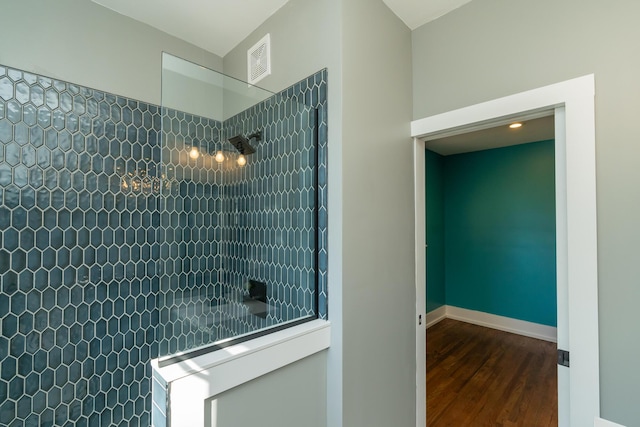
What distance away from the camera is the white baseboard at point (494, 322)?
3.64m

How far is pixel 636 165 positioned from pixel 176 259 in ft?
6.82

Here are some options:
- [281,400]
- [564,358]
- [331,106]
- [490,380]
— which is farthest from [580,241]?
[490,380]

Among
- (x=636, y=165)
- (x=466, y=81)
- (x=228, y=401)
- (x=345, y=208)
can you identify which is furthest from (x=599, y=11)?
(x=228, y=401)

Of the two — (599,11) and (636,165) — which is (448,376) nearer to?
(636,165)

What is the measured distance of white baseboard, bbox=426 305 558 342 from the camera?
3639 millimetres

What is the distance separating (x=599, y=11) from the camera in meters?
1.19

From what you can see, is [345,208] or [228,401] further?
[345,208]

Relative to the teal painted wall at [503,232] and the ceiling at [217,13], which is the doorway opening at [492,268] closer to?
the teal painted wall at [503,232]

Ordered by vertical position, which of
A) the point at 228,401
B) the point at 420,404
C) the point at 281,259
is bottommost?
the point at 420,404

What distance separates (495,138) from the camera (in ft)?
Answer: 11.9

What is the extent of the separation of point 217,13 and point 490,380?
12.3 ft

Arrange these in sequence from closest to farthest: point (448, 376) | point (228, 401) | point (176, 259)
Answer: point (228, 401), point (176, 259), point (448, 376)

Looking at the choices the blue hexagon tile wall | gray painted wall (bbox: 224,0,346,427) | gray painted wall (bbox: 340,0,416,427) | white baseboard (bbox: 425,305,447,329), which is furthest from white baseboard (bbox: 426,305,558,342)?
the blue hexagon tile wall

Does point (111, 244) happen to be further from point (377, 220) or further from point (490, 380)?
point (490, 380)
